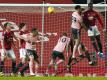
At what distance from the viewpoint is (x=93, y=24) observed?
2242 cm

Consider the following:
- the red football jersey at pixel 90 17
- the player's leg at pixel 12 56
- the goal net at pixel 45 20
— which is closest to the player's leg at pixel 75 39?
the goal net at pixel 45 20

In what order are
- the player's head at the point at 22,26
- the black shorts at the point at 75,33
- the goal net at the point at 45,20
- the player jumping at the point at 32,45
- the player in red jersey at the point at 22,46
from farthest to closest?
1. the goal net at the point at 45,20
2. the player's head at the point at 22,26
3. the black shorts at the point at 75,33
4. the player in red jersey at the point at 22,46
5. the player jumping at the point at 32,45

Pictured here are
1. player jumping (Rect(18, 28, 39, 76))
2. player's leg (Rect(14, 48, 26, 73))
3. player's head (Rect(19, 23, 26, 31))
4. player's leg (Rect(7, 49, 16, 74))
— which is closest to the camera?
player jumping (Rect(18, 28, 39, 76))

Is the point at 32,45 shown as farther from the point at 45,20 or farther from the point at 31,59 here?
the point at 45,20

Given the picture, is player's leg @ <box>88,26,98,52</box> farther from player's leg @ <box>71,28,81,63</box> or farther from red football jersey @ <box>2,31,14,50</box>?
red football jersey @ <box>2,31,14,50</box>

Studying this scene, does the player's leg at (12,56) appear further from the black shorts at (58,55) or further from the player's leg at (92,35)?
the player's leg at (92,35)

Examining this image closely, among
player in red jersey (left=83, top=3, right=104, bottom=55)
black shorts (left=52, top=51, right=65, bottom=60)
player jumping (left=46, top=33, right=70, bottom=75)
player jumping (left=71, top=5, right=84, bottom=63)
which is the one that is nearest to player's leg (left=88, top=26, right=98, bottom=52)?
player in red jersey (left=83, top=3, right=104, bottom=55)

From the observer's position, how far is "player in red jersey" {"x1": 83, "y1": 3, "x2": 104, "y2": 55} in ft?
73.4

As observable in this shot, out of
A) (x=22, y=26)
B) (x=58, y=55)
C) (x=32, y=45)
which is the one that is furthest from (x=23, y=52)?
(x=58, y=55)

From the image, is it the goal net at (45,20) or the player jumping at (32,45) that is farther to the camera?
the goal net at (45,20)

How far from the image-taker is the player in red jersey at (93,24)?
22359 mm

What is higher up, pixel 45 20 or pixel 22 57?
pixel 45 20

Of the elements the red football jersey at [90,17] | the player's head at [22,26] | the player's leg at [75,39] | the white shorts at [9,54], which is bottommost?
the white shorts at [9,54]

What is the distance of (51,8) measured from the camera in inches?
900
